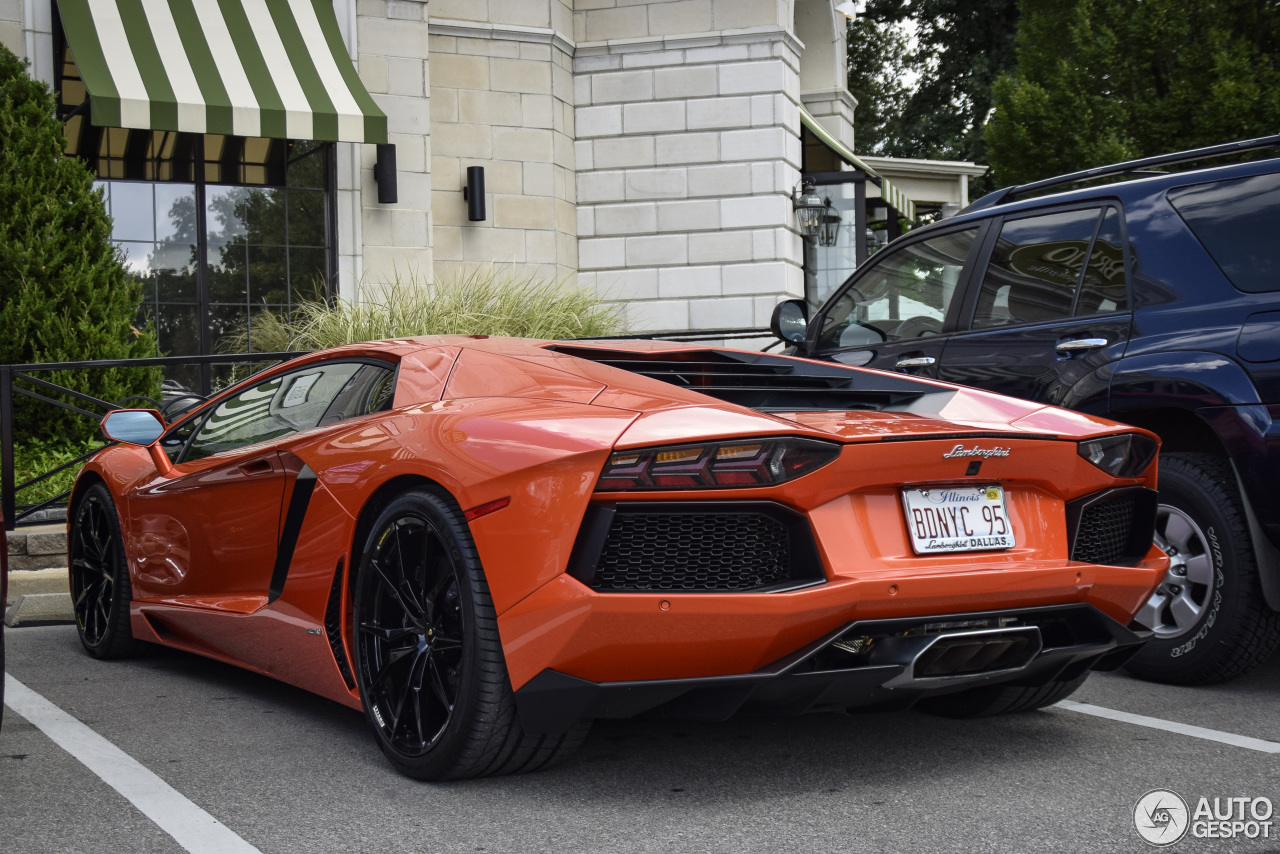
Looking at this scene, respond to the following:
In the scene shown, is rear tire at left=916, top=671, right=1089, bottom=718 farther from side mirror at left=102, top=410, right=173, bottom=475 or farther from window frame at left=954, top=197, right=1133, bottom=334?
side mirror at left=102, top=410, right=173, bottom=475

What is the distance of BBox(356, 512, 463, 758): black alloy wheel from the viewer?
354 cm

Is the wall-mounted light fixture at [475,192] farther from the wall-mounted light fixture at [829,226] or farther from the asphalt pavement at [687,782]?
the asphalt pavement at [687,782]

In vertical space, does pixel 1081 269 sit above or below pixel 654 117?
below

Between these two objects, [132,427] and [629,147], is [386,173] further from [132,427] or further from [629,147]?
[132,427]

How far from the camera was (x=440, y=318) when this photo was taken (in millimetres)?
11688

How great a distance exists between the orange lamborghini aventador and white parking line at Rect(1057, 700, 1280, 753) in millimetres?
305

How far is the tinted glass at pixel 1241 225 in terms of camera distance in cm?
470

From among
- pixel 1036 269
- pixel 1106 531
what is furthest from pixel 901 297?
pixel 1106 531

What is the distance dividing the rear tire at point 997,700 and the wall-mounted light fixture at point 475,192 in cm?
1253

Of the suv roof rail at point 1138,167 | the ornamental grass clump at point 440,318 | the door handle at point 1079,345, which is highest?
the suv roof rail at point 1138,167

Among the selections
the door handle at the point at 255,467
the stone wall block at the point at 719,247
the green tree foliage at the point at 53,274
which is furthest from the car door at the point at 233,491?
the stone wall block at the point at 719,247

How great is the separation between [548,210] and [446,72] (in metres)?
2.08

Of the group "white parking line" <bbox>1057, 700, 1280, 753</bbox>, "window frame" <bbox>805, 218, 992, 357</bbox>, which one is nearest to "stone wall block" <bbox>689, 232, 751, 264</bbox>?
"window frame" <bbox>805, 218, 992, 357</bbox>

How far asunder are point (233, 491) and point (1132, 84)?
55.8 feet
